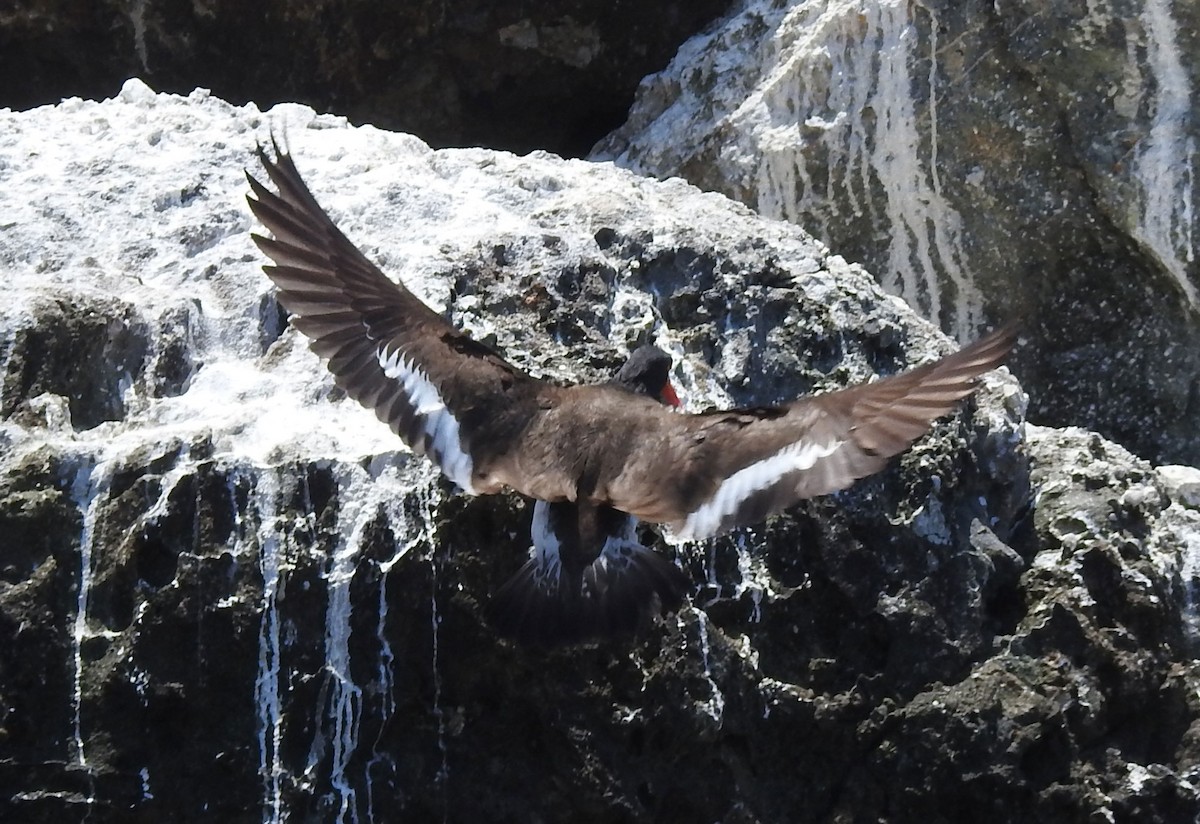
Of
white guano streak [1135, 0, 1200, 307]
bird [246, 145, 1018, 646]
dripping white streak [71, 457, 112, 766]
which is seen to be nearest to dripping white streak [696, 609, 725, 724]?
bird [246, 145, 1018, 646]

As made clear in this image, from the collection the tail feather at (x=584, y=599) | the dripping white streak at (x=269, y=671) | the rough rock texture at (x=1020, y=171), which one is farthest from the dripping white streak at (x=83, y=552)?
the rough rock texture at (x=1020, y=171)

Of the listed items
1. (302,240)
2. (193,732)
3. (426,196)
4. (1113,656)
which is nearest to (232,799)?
(193,732)

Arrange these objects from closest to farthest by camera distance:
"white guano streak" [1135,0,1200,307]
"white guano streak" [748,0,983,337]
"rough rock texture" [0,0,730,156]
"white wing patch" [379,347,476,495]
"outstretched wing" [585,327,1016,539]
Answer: "outstretched wing" [585,327,1016,539]
"white wing patch" [379,347,476,495]
"white guano streak" [1135,0,1200,307]
"white guano streak" [748,0,983,337]
"rough rock texture" [0,0,730,156]

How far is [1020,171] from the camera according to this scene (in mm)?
5707

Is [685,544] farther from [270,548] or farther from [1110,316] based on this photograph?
[1110,316]

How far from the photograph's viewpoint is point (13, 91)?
6258mm

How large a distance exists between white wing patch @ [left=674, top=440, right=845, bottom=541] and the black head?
39cm

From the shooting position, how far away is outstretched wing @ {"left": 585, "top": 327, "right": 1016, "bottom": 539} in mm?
3410

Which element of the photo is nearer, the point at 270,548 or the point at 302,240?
the point at 270,548

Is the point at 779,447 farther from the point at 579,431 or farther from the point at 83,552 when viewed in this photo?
the point at 83,552

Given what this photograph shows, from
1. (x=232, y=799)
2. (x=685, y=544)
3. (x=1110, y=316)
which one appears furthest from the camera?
(x=1110, y=316)

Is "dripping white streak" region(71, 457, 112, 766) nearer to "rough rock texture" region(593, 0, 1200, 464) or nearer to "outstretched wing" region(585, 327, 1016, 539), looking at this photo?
"outstretched wing" region(585, 327, 1016, 539)

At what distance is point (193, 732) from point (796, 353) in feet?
5.42

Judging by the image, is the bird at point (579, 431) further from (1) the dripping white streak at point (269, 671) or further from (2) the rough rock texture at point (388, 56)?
(2) the rough rock texture at point (388, 56)
